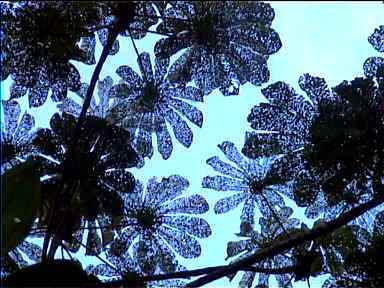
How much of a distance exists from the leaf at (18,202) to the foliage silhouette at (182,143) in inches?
4.9

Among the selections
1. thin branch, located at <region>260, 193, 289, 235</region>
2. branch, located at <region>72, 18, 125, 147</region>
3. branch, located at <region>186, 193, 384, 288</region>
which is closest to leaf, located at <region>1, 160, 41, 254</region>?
branch, located at <region>72, 18, 125, 147</region>

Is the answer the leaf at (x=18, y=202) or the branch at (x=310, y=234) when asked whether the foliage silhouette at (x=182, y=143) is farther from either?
the leaf at (x=18, y=202)

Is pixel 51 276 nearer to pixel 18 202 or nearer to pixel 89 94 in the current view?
pixel 18 202

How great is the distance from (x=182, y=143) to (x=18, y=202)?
451mm

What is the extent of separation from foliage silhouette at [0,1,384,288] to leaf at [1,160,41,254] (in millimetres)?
125

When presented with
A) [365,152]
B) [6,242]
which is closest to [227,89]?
[365,152]

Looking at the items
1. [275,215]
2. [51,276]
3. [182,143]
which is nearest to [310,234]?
[275,215]

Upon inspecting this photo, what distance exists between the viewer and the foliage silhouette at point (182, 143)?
4.05ft

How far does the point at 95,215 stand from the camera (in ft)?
4.28

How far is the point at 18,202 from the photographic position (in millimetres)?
1028

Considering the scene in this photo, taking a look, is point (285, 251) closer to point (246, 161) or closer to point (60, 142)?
point (246, 161)

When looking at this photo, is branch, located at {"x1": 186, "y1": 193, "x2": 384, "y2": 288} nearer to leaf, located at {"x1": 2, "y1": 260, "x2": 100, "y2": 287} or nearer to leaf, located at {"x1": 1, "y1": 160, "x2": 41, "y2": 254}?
leaf, located at {"x1": 2, "y1": 260, "x2": 100, "y2": 287}

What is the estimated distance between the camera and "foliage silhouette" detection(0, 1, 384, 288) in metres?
1.23

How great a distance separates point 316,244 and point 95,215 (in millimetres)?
411
